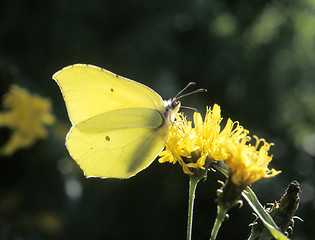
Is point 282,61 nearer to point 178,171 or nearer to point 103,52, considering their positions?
point 178,171

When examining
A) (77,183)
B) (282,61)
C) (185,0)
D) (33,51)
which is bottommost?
(77,183)

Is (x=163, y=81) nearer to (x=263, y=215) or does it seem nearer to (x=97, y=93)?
(x=97, y=93)

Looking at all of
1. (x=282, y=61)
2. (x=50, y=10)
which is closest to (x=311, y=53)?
(x=282, y=61)

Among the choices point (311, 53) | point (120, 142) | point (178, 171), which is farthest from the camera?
point (311, 53)

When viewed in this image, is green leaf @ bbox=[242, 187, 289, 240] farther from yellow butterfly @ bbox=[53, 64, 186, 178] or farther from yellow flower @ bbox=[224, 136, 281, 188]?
yellow butterfly @ bbox=[53, 64, 186, 178]

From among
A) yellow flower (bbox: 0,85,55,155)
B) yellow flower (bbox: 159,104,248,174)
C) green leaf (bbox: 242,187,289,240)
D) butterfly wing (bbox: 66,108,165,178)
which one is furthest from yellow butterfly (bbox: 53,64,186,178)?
yellow flower (bbox: 0,85,55,155)
